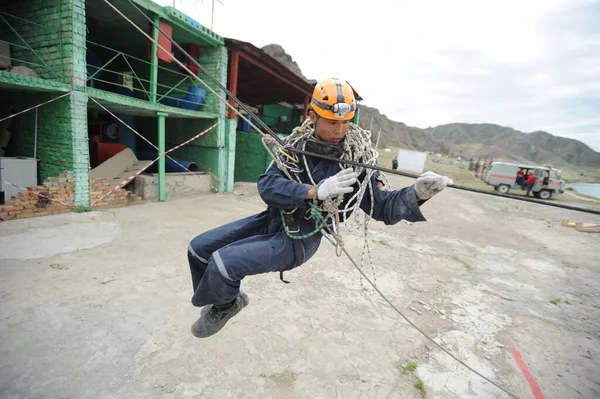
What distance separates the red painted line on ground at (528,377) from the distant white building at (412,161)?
32.6 metres

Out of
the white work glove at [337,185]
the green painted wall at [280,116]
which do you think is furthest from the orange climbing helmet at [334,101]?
the green painted wall at [280,116]

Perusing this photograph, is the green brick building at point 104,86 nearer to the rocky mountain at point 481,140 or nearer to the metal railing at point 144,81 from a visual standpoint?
the metal railing at point 144,81

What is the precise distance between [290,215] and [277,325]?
2.13 m

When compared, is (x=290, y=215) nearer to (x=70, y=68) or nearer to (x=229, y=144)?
(x=70, y=68)

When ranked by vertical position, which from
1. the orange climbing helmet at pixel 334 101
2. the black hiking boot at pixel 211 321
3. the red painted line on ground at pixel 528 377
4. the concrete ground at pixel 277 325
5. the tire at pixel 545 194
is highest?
the orange climbing helmet at pixel 334 101

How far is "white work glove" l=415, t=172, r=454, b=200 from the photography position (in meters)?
2.18

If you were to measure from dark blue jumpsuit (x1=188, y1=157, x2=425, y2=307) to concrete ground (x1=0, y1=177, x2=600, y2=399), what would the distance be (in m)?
1.20

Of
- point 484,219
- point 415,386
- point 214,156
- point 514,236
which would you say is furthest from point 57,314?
point 484,219

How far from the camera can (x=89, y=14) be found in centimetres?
893

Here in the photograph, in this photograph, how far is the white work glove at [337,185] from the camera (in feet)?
6.64

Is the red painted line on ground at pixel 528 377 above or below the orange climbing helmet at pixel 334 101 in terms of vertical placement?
below

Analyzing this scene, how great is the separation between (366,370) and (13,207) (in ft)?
27.3

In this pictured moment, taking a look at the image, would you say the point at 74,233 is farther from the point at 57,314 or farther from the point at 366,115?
the point at 366,115

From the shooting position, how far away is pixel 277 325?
3836mm
